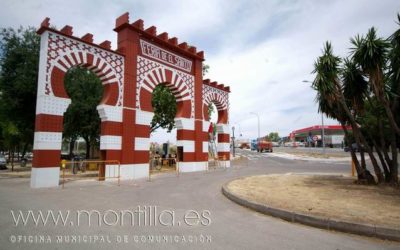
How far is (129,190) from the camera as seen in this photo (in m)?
12.3

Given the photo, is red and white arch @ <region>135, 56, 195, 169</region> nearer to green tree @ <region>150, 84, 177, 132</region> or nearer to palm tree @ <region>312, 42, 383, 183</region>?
green tree @ <region>150, 84, 177, 132</region>

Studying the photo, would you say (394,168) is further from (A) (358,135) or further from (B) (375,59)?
(B) (375,59)

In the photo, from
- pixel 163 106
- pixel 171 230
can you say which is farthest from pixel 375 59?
pixel 163 106

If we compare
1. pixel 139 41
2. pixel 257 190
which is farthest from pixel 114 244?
pixel 139 41

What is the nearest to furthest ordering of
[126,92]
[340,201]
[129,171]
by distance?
[340,201], [129,171], [126,92]

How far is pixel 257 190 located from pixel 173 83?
11.8 meters

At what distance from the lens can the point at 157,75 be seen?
64.4 ft

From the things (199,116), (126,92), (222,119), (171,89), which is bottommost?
(199,116)

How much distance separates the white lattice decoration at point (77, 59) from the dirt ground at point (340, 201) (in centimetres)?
980

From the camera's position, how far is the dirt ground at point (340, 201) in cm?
709

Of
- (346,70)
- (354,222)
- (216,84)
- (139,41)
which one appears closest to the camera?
(354,222)

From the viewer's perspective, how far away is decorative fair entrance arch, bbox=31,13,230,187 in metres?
13.7

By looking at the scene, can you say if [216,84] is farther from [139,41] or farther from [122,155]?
[122,155]

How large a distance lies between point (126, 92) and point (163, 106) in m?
12.6
